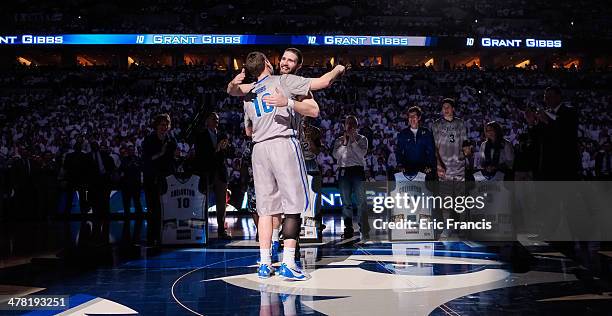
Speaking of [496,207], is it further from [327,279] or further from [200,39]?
[200,39]

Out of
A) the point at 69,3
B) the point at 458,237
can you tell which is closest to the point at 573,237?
the point at 458,237

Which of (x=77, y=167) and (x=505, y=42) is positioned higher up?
(x=505, y=42)

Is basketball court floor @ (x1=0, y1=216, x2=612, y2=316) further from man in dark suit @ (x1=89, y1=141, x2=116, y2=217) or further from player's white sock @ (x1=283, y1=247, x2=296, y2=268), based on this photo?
man in dark suit @ (x1=89, y1=141, x2=116, y2=217)

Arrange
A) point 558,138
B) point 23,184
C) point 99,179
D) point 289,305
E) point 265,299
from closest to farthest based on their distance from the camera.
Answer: point 289,305, point 265,299, point 558,138, point 99,179, point 23,184

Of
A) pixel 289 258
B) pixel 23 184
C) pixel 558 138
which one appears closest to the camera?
pixel 289 258

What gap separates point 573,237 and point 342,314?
5057mm

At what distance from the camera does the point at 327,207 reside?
13945 mm

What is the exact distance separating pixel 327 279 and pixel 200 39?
30.5 meters

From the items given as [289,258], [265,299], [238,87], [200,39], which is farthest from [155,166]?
[200,39]

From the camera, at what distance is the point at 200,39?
110 feet

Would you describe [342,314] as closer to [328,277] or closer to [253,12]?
[328,277]

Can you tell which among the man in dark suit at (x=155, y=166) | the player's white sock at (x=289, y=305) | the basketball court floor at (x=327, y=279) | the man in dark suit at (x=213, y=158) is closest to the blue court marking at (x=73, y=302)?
the basketball court floor at (x=327, y=279)

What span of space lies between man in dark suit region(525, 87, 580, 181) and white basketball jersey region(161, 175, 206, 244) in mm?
4414

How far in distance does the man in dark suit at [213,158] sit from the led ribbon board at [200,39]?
26094 millimetres
